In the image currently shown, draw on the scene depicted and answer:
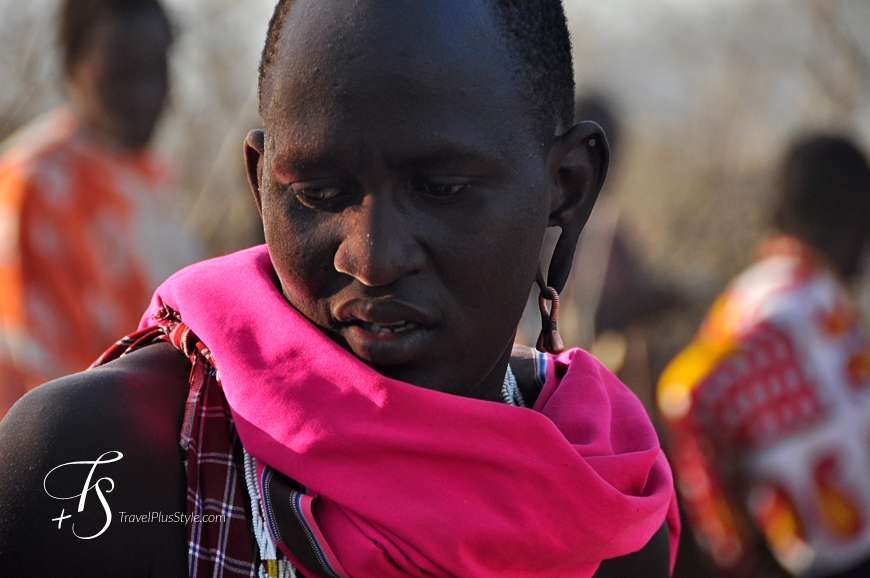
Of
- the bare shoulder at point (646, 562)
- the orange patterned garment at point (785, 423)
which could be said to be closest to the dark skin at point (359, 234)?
the bare shoulder at point (646, 562)

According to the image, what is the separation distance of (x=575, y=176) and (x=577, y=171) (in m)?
0.01

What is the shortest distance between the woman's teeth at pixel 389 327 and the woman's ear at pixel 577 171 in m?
0.41

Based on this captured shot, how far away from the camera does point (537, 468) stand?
1753mm

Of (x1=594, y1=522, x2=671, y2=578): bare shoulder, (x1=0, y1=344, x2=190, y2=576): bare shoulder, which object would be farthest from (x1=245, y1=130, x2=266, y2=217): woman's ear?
(x1=594, y1=522, x2=671, y2=578): bare shoulder

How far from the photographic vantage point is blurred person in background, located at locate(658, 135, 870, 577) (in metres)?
3.96

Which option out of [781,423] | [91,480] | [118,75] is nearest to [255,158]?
[91,480]

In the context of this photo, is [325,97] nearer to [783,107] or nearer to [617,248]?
[617,248]

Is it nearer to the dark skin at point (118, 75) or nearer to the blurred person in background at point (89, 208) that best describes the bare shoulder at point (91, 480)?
the blurred person in background at point (89, 208)

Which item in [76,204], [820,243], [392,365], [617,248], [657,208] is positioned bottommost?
Answer: [657,208]

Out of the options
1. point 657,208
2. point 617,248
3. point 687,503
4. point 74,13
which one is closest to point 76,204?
point 74,13

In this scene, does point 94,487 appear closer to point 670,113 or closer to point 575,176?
point 575,176

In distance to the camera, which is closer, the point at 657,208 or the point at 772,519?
the point at 772,519

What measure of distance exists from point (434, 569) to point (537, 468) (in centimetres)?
24

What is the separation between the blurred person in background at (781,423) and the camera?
3.96 metres
